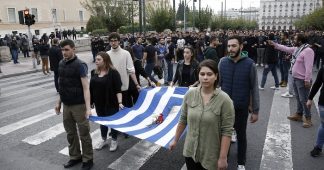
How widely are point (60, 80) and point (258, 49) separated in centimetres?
1397

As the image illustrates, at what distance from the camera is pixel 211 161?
3174 millimetres

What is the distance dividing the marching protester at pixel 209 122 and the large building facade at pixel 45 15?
5315 centimetres

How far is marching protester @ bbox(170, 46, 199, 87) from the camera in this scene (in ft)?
20.5

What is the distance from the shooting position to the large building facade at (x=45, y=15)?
52094 mm

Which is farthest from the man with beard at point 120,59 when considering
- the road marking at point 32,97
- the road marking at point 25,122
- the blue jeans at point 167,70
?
the blue jeans at point 167,70

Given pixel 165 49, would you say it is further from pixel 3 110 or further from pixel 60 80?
pixel 60 80

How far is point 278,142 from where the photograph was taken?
6.22 metres

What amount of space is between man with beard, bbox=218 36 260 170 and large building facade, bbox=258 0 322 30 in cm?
15198

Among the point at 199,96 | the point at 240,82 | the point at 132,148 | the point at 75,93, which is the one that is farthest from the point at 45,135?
the point at 199,96

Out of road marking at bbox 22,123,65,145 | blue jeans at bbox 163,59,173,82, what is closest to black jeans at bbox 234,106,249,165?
road marking at bbox 22,123,65,145

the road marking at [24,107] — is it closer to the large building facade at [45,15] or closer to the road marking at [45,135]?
the road marking at [45,135]

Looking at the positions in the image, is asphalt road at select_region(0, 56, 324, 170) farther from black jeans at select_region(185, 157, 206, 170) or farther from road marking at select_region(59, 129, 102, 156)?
black jeans at select_region(185, 157, 206, 170)

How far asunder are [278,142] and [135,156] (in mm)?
2727

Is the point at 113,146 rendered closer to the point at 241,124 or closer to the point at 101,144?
the point at 101,144
